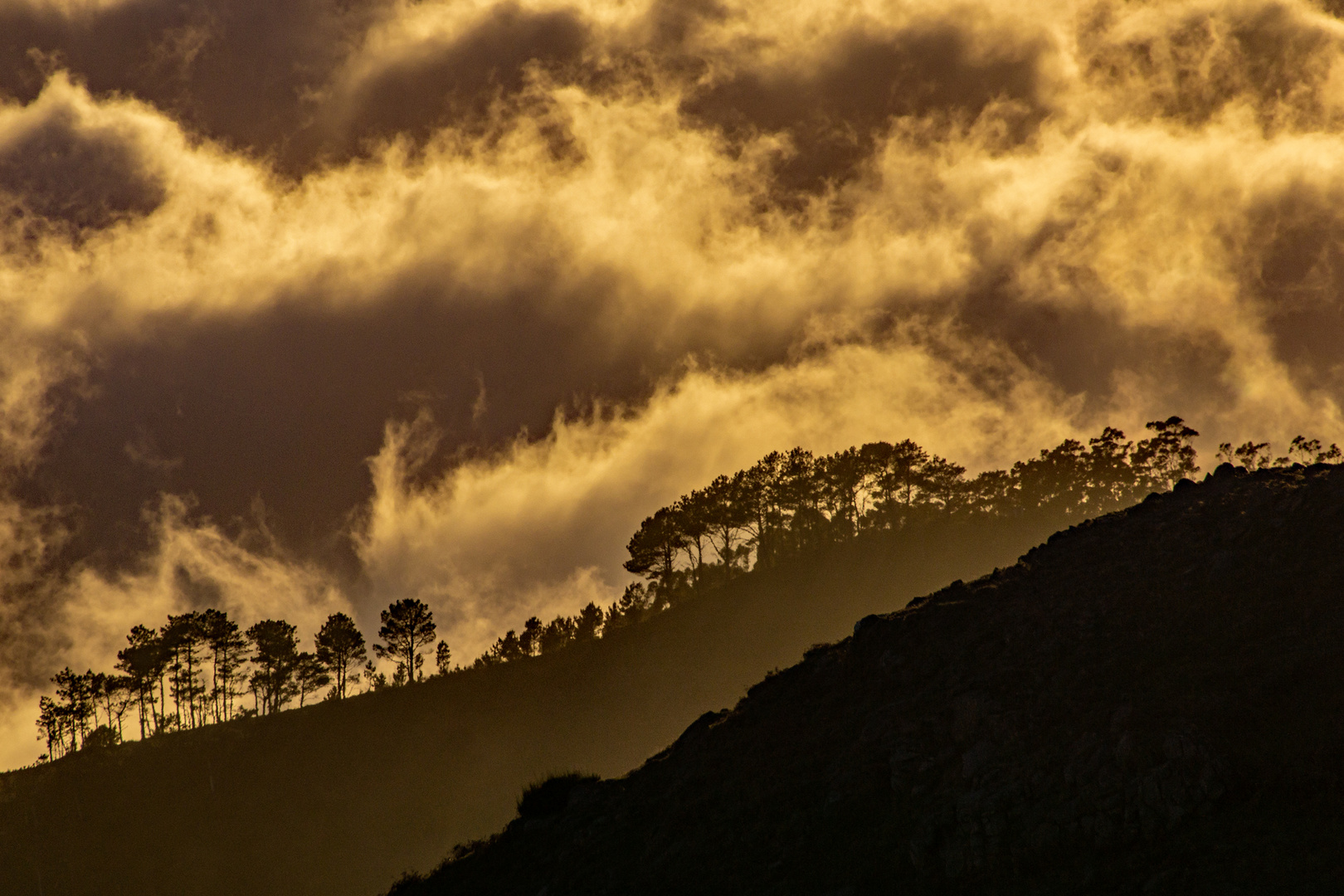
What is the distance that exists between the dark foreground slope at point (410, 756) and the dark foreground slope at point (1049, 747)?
5330 centimetres

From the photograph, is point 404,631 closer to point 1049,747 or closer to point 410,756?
point 410,756

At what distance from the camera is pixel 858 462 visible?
123 m

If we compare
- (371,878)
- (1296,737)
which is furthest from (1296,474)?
(371,878)

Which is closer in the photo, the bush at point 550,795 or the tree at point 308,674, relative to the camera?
the bush at point 550,795

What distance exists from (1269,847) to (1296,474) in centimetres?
2464

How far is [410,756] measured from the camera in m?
105

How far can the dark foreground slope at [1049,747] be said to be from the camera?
26.7m

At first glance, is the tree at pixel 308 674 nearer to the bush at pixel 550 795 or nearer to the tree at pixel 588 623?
the tree at pixel 588 623

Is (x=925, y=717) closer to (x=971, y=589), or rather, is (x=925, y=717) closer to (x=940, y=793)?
(x=940, y=793)

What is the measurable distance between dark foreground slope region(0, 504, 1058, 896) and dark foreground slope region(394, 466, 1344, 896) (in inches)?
2098

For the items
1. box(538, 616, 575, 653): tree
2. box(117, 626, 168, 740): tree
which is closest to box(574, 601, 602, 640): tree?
box(538, 616, 575, 653): tree

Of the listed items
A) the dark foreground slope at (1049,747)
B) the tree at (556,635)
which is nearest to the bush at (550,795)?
the dark foreground slope at (1049,747)

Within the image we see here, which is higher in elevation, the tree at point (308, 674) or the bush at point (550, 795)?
the tree at point (308, 674)

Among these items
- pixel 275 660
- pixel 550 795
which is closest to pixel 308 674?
pixel 275 660
